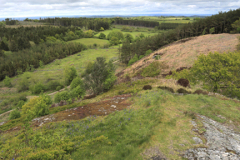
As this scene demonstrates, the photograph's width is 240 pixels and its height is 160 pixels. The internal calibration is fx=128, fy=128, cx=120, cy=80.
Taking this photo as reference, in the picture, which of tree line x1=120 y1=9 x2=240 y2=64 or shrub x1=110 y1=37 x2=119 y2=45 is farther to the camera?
shrub x1=110 y1=37 x2=119 y2=45

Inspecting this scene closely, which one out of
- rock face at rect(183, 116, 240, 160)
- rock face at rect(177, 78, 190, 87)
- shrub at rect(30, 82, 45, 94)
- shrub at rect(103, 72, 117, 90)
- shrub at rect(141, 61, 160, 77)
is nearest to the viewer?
rock face at rect(183, 116, 240, 160)

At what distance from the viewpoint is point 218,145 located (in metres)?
9.85

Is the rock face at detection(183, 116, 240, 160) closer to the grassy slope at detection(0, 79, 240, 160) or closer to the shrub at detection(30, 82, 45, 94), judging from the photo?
the grassy slope at detection(0, 79, 240, 160)

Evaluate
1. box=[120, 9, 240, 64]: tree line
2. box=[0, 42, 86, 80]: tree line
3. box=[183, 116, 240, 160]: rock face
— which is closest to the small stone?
box=[183, 116, 240, 160]: rock face

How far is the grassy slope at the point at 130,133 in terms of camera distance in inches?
372

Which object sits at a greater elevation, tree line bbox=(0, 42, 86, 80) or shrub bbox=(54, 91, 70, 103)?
tree line bbox=(0, 42, 86, 80)

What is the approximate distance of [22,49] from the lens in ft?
407

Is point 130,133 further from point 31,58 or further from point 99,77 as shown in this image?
point 31,58

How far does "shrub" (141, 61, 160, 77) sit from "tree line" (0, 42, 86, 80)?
87860 millimetres

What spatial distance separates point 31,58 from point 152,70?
100611mm

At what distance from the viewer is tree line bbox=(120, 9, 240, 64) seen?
72688mm

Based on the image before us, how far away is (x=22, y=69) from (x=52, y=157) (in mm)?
109733

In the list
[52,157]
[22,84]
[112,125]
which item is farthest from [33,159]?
[22,84]

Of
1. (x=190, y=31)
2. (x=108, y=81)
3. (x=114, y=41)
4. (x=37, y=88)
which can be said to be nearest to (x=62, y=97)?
(x=108, y=81)
